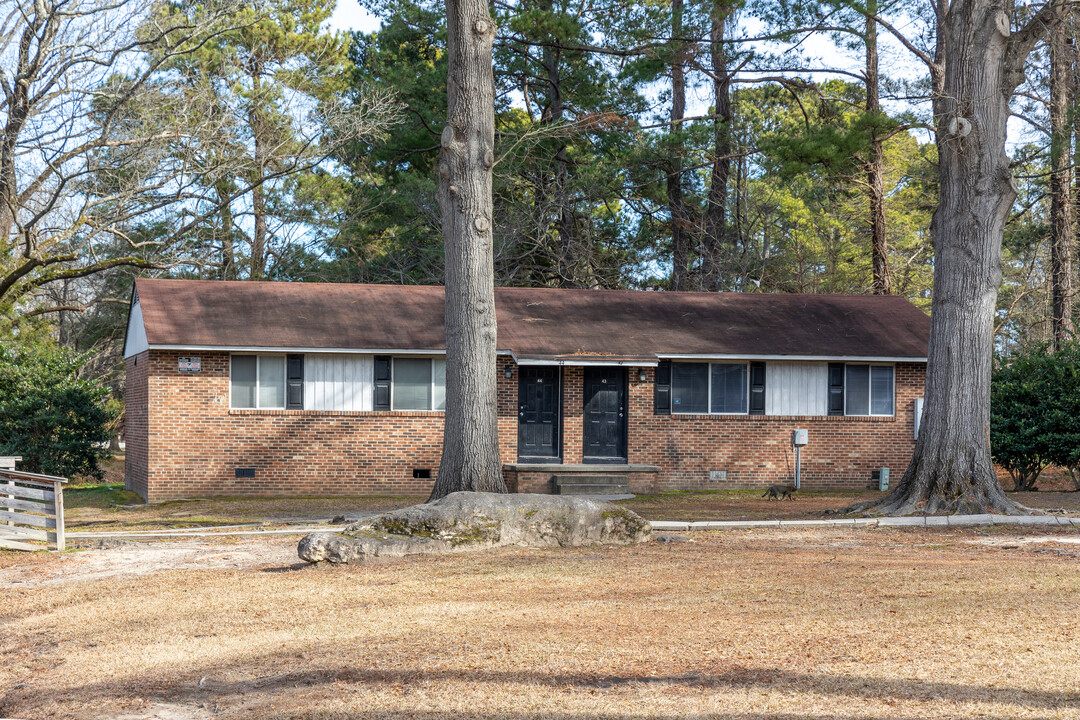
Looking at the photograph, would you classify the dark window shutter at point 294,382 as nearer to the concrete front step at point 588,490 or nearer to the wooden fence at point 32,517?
the concrete front step at point 588,490

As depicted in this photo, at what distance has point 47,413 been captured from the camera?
72.3 feet

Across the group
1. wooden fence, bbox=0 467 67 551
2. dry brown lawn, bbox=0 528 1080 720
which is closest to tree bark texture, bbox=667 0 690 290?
dry brown lawn, bbox=0 528 1080 720

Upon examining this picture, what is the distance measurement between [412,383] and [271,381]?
267cm

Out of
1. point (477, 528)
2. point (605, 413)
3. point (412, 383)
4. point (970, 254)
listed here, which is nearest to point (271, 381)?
point (412, 383)

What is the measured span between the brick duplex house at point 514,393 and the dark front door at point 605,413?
28mm

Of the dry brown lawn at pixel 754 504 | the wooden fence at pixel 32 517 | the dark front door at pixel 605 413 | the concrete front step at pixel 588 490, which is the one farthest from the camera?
the dark front door at pixel 605 413

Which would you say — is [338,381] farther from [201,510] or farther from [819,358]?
[819,358]

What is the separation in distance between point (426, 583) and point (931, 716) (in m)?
4.93

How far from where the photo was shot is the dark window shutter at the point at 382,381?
759 inches

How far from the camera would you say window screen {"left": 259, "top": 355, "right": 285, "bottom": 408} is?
1881 centimetres

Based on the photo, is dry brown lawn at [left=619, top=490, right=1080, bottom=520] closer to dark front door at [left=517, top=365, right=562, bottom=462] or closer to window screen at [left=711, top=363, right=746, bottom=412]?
window screen at [left=711, top=363, right=746, bottom=412]

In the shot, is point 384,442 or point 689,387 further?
point 689,387

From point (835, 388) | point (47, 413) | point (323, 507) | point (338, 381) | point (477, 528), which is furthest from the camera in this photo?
point (47, 413)

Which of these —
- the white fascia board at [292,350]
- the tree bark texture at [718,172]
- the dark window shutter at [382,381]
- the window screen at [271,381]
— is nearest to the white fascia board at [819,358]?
the white fascia board at [292,350]
